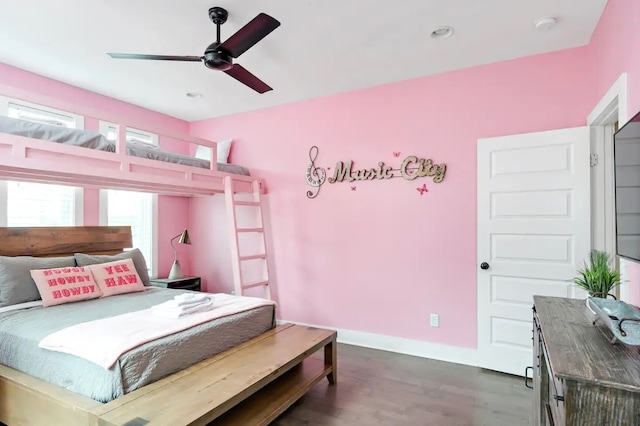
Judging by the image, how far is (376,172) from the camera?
354 centimetres

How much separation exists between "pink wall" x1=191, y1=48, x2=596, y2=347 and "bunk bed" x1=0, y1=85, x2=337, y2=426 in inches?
Result: 39.8

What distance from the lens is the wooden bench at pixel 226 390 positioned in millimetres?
1538

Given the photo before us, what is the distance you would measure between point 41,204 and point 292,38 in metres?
2.94

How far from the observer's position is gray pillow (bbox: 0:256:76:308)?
2604 mm

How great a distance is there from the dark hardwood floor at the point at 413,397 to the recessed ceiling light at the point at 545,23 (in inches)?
105

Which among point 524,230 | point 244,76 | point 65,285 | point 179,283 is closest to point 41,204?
point 65,285

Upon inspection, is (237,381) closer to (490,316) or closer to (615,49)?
(490,316)

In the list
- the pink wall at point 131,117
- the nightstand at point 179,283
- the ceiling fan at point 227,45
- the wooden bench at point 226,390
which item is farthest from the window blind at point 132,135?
the wooden bench at point 226,390

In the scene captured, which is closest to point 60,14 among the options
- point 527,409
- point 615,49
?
point 615,49

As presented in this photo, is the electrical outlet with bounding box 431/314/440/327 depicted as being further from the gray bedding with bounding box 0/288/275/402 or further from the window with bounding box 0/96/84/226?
the window with bounding box 0/96/84/226

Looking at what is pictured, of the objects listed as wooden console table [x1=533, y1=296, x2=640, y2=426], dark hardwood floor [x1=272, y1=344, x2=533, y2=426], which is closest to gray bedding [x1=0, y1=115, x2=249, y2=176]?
dark hardwood floor [x1=272, y1=344, x2=533, y2=426]

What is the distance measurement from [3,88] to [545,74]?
3.91 meters

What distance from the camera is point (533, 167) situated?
2.80 meters

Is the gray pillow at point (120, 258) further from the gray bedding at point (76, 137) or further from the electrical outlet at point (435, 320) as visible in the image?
the electrical outlet at point (435, 320)
